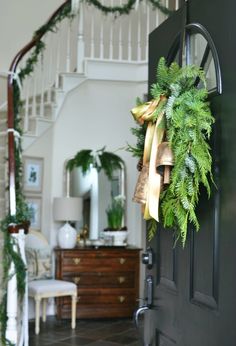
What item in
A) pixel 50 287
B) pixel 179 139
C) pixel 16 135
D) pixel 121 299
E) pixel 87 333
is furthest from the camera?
pixel 121 299

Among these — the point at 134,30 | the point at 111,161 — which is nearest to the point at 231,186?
the point at 111,161

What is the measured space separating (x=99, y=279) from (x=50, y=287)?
74cm

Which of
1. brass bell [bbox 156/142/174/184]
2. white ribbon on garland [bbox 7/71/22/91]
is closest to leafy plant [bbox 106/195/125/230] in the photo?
white ribbon on garland [bbox 7/71/22/91]

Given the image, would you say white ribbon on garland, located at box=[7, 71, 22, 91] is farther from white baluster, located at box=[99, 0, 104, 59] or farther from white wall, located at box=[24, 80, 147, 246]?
white baluster, located at box=[99, 0, 104, 59]

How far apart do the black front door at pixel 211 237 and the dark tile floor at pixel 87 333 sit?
106 inches

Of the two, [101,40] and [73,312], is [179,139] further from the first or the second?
[101,40]

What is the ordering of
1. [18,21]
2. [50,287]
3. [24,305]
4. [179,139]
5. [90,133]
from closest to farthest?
[179,139] < [24,305] < [50,287] < [90,133] < [18,21]

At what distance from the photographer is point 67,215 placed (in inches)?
214

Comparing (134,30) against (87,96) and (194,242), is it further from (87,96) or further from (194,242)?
(194,242)

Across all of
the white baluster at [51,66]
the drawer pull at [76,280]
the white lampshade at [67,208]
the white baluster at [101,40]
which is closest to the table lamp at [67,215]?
the white lampshade at [67,208]

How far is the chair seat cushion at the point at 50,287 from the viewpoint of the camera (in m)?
4.79

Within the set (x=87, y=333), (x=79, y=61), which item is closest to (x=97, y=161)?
(x=79, y=61)

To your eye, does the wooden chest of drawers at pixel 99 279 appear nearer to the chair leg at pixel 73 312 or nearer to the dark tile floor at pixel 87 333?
the dark tile floor at pixel 87 333

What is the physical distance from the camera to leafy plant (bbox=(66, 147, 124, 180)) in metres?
5.76
